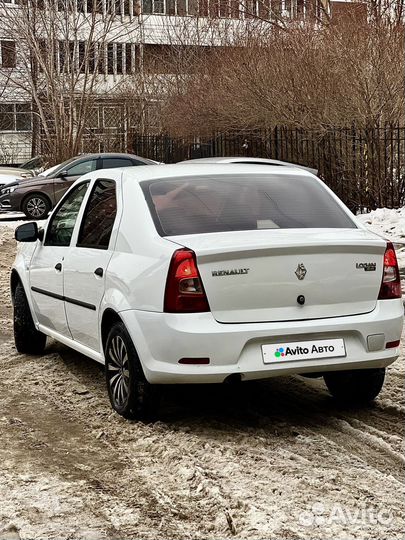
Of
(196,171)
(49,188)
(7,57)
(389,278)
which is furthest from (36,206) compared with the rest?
(7,57)

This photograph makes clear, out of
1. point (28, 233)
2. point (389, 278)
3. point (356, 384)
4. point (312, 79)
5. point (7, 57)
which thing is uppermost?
point (7, 57)

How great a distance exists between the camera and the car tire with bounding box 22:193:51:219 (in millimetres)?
23688

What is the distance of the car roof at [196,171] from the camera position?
6512 millimetres

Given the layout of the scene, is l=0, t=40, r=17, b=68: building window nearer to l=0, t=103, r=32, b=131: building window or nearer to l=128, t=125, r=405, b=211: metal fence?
l=0, t=103, r=32, b=131: building window

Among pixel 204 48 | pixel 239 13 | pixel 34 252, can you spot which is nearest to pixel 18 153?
pixel 204 48

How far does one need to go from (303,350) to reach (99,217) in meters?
1.91

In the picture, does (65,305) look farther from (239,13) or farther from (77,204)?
(239,13)

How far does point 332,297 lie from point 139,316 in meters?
1.11

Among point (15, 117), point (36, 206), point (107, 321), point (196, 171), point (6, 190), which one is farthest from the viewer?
point (15, 117)

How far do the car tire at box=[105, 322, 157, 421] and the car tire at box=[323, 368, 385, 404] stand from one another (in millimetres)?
1153

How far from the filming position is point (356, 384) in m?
6.39

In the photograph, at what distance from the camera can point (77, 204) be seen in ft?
24.4

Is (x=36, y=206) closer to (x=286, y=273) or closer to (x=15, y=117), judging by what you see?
(x=286, y=273)

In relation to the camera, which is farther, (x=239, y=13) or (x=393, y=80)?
(x=239, y=13)
